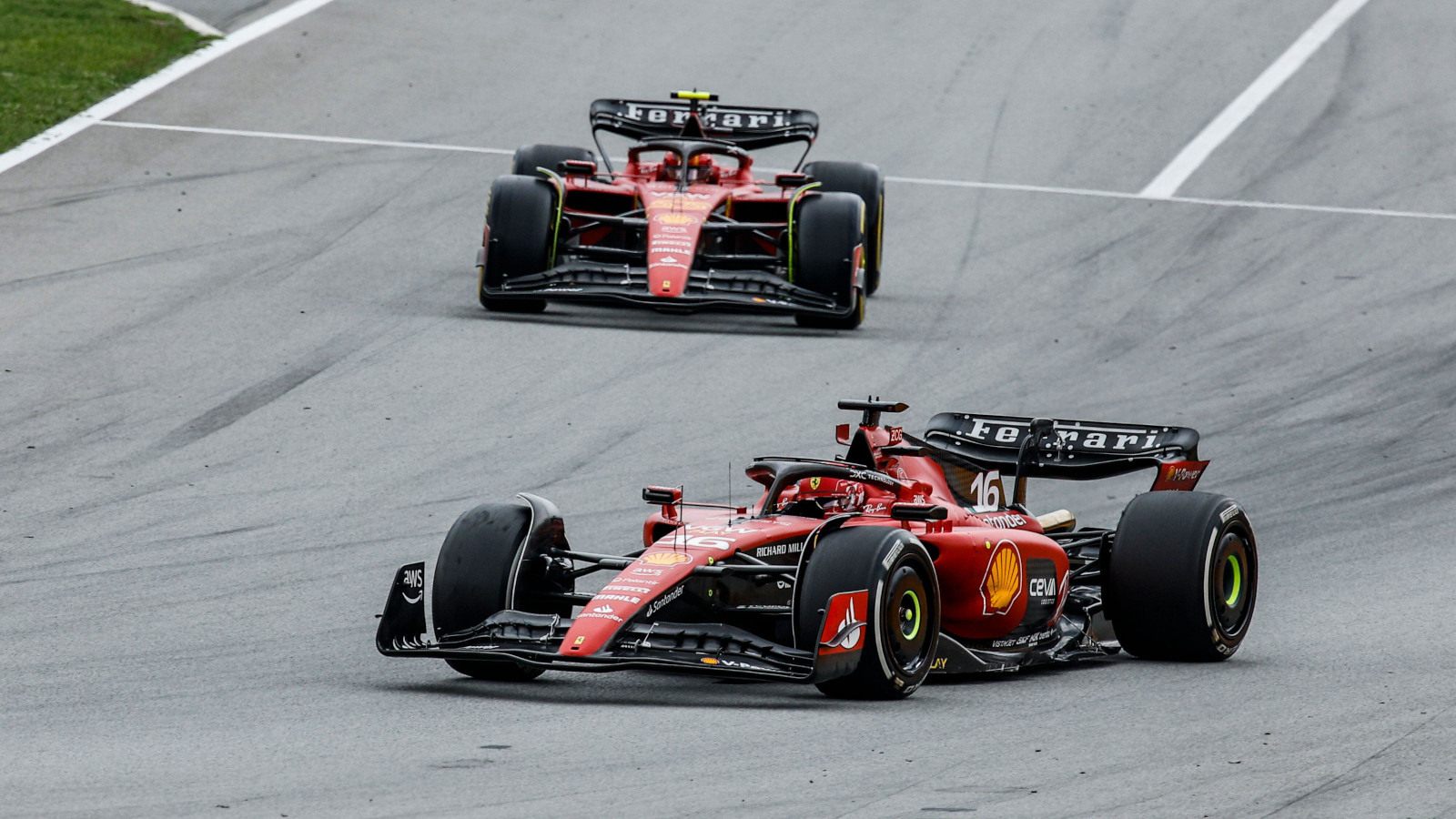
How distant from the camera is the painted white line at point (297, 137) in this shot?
25234 millimetres

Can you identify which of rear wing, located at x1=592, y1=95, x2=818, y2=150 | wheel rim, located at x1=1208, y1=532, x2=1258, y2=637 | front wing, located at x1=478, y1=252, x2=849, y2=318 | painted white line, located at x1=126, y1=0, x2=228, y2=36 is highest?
painted white line, located at x1=126, y1=0, x2=228, y2=36

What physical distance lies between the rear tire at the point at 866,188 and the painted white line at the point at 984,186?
14.6 feet

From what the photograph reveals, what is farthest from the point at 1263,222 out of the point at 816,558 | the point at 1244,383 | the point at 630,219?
the point at 816,558

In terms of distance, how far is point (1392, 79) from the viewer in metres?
29.2

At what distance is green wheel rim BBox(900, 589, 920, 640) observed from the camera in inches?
375

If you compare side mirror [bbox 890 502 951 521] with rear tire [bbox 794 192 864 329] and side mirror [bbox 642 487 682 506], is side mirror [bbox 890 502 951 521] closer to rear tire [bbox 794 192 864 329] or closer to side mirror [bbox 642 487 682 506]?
side mirror [bbox 642 487 682 506]

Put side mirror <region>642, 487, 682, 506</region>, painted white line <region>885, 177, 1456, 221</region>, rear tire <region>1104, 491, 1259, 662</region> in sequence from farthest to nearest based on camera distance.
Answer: painted white line <region>885, 177, 1456, 221</region>
rear tire <region>1104, 491, 1259, 662</region>
side mirror <region>642, 487, 682, 506</region>

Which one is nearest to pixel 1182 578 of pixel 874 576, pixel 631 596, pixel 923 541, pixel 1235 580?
pixel 1235 580

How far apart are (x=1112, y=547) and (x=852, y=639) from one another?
2.40 meters

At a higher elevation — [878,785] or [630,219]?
[630,219]

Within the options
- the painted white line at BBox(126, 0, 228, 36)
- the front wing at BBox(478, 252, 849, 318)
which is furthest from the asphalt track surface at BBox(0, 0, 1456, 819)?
the painted white line at BBox(126, 0, 228, 36)

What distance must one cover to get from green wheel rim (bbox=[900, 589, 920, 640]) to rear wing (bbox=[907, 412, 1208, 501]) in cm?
214

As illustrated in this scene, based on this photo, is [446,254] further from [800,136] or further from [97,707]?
[97,707]

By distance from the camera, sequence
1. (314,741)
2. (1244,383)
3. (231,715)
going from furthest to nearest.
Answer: (1244,383)
(231,715)
(314,741)
